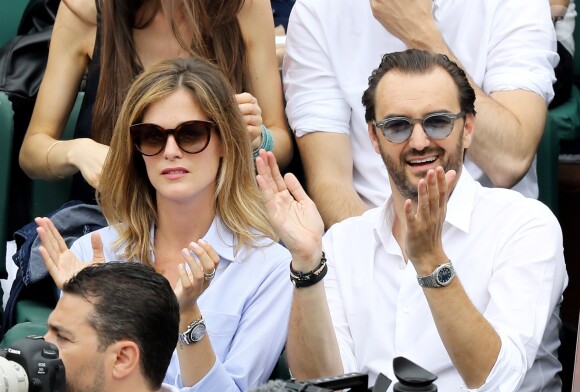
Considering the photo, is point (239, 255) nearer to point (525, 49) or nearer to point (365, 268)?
point (365, 268)

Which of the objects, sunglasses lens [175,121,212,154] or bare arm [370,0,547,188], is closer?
sunglasses lens [175,121,212,154]

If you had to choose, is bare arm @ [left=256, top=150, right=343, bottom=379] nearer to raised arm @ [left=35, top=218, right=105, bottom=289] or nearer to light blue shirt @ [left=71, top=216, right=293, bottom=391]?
light blue shirt @ [left=71, top=216, right=293, bottom=391]

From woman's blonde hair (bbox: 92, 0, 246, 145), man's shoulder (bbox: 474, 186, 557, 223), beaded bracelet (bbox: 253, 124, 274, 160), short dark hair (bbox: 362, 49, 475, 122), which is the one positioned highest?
woman's blonde hair (bbox: 92, 0, 246, 145)

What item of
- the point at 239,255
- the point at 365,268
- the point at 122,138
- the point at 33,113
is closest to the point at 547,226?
the point at 365,268

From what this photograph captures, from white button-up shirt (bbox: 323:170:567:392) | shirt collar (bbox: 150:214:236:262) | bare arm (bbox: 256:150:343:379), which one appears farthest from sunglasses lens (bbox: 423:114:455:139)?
shirt collar (bbox: 150:214:236:262)

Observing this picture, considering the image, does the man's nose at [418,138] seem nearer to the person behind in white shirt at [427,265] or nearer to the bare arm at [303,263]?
the person behind in white shirt at [427,265]

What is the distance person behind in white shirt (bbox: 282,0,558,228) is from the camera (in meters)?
3.84

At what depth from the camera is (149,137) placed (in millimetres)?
3439

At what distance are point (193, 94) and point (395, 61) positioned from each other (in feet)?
1.87

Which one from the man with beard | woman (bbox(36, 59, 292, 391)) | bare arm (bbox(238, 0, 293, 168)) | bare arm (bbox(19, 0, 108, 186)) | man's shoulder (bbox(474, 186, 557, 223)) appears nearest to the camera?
the man with beard

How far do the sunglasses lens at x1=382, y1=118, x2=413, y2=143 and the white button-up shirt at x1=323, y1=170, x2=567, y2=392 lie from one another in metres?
0.19

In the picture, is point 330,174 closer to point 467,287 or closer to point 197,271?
point 467,287

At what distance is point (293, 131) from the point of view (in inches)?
167

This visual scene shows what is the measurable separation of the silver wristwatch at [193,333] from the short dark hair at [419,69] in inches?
32.6
